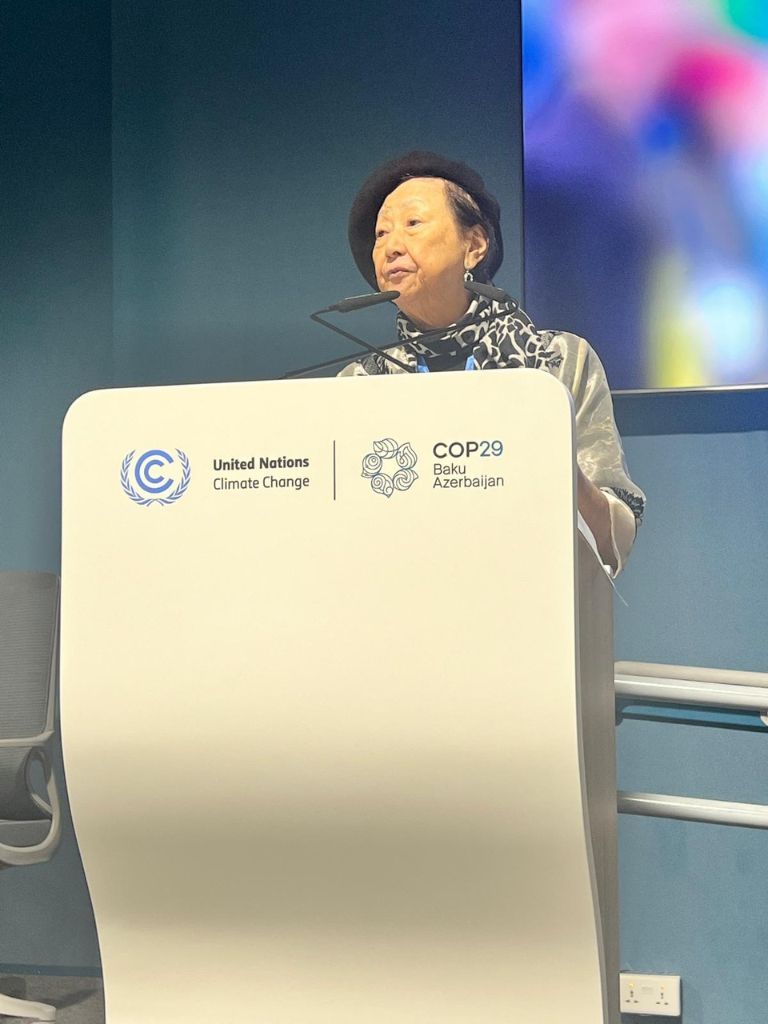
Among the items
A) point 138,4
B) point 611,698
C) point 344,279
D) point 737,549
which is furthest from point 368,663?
point 138,4

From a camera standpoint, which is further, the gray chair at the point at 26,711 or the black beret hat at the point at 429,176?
the gray chair at the point at 26,711

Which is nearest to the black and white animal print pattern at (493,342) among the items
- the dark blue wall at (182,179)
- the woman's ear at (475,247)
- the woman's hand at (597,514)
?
the woman's ear at (475,247)

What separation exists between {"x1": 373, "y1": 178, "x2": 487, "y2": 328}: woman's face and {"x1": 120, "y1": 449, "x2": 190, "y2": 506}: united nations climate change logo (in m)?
1.02

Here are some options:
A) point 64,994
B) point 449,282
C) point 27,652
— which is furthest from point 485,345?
point 64,994

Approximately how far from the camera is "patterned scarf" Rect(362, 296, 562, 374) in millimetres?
1841

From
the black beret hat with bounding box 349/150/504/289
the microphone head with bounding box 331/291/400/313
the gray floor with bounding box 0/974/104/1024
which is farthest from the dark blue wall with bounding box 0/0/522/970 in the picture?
the microphone head with bounding box 331/291/400/313

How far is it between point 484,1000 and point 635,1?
2291 mm

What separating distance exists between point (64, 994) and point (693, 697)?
6.83 feet

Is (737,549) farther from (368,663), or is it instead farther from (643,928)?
(368,663)

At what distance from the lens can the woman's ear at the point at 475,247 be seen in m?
2.07

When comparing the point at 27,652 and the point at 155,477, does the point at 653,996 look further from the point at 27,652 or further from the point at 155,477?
the point at 155,477

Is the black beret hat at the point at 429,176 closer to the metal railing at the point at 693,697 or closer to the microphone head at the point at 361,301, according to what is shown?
the microphone head at the point at 361,301

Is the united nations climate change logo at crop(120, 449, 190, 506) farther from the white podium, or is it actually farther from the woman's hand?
the woman's hand

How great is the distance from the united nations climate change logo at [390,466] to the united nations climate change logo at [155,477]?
16 centimetres
